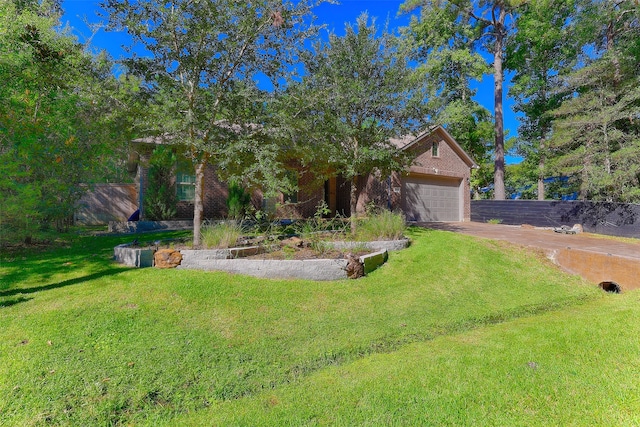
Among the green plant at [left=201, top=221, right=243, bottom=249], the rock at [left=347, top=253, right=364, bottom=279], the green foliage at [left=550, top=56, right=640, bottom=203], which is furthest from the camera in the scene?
the green foliage at [left=550, top=56, right=640, bottom=203]

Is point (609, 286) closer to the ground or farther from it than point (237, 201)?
closer to the ground

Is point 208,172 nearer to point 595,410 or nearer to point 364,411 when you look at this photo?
point 364,411

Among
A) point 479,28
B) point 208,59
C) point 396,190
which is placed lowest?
point 396,190

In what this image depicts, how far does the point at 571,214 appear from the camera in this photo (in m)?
13.2

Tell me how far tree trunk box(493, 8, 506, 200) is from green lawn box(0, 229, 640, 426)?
13.9 metres

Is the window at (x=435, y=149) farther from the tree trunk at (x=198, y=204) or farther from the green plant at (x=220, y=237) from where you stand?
the tree trunk at (x=198, y=204)

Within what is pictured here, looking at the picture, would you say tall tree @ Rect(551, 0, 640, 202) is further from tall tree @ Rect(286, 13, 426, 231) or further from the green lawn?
tall tree @ Rect(286, 13, 426, 231)

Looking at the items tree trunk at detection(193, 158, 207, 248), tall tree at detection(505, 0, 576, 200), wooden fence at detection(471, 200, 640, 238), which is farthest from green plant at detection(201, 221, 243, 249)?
tall tree at detection(505, 0, 576, 200)

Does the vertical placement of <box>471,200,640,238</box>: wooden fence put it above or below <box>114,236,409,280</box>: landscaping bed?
above

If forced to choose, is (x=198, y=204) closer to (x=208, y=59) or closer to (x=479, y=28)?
(x=208, y=59)

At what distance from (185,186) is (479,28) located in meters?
21.5

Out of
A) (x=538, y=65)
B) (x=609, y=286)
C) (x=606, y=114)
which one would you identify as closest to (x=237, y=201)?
(x=609, y=286)

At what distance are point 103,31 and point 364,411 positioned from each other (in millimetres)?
7568

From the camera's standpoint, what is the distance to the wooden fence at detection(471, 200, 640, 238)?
1151cm
